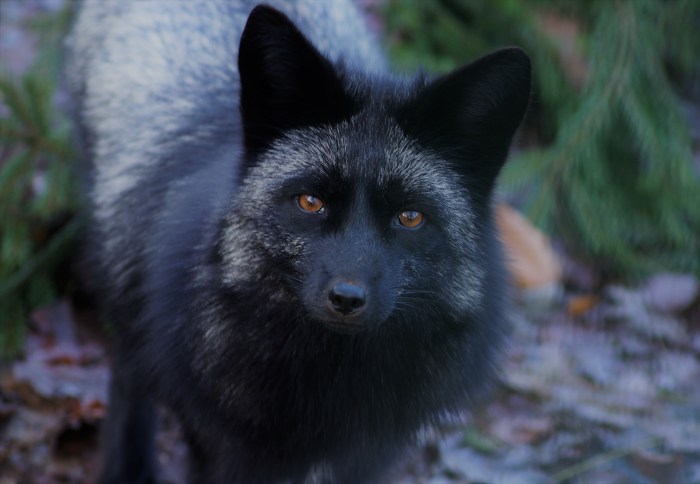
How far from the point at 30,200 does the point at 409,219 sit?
259 centimetres

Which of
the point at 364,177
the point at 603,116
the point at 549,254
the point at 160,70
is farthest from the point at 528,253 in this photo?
the point at 364,177

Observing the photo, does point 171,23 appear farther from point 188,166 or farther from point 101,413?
point 101,413

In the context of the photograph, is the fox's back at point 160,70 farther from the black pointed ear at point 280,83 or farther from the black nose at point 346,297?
the black nose at point 346,297

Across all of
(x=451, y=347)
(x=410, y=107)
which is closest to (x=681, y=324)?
(x=451, y=347)

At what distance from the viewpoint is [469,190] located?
3.08 meters

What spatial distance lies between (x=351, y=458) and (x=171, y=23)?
7.56 feet

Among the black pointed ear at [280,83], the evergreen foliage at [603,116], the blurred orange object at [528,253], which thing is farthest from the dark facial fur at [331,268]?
the evergreen foliage at [603,116]

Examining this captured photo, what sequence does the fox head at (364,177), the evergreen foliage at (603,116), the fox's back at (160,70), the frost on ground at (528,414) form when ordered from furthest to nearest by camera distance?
the evergreen foliage at (603,116) → the frost on ground at (528,414) → the fox's back at (160,70) → the fox head at (364,177)

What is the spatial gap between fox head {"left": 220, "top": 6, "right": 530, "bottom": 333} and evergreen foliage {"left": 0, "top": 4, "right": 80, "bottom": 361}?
174 cm

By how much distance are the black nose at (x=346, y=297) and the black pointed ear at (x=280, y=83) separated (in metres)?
0.65

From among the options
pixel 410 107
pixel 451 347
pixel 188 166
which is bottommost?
pixel 451 347

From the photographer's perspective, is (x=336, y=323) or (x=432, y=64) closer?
(x=336, y=323)

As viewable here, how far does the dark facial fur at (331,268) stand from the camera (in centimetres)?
280

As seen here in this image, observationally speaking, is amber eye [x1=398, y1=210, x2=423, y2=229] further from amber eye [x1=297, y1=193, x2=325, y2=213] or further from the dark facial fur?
amber eye [x1=297, y1=193, x2=325, y2=213]
